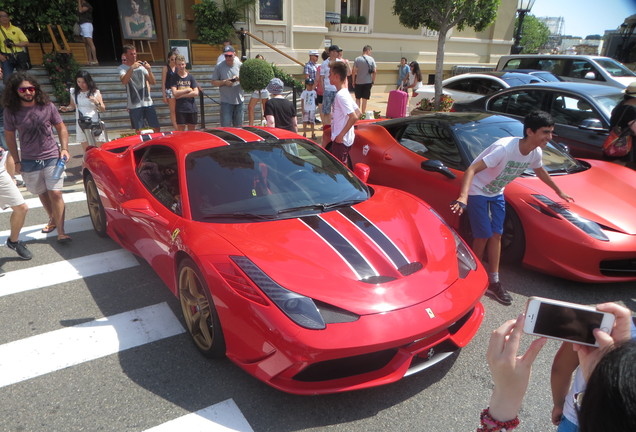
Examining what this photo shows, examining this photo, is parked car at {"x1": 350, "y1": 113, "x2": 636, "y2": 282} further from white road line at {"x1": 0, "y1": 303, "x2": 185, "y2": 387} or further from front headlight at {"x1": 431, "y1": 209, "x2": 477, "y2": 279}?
white road line at {"x1": 0, "y1": 303, "x2": 185, "y2": 387}

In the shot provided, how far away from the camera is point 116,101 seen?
422 inches

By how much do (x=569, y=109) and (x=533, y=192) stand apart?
3.22 meters

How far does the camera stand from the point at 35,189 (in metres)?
4.61

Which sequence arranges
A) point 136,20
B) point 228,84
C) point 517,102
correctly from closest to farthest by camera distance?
1. point 517,102
2. point 228,84
3. point 136,20

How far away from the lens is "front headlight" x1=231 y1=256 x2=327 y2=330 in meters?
2.23

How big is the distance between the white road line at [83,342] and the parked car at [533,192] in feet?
8.81

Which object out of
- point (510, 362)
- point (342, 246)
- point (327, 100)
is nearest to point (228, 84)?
point (327, 100)

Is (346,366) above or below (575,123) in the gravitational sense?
below

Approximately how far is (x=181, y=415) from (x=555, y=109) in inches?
253

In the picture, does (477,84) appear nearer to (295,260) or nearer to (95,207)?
(95,207)

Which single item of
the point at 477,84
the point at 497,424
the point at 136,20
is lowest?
the point at 497,424

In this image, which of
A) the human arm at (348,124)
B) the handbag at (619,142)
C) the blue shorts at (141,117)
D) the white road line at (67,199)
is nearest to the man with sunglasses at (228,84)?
the blue shorts at (141,117)

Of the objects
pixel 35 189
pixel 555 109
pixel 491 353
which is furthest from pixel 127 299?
pixel 555 109

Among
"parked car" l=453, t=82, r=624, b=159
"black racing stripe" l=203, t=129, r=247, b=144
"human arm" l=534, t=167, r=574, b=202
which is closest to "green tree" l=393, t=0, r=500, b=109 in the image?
"parked car" l=453, t=82, r=624, b=159
